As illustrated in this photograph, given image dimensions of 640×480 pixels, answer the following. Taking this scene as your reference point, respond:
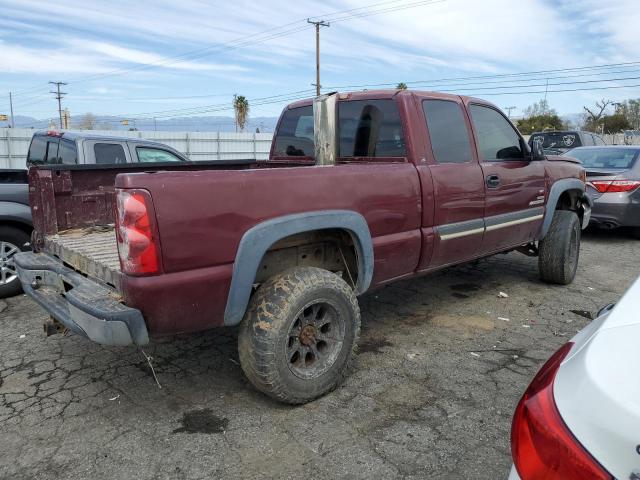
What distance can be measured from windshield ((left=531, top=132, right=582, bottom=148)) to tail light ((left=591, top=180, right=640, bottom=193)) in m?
7.62

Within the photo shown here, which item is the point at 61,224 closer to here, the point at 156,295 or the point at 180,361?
the point at 180,361

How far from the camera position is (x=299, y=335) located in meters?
3.11

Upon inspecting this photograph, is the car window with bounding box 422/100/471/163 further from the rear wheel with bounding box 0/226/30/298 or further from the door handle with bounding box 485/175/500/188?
the rear wheel with bounding box 0/226/30/298

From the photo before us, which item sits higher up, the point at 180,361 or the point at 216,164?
the point at 216,164

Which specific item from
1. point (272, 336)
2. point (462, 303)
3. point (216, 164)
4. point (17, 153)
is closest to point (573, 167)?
point (462, 303)

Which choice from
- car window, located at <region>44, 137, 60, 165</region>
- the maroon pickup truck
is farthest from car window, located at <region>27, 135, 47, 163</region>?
the maroon pickup truck

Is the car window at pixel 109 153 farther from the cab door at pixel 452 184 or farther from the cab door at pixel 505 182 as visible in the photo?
the cab door at pixel 505 182

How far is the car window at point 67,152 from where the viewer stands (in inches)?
260

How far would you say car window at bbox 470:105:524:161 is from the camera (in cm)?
454

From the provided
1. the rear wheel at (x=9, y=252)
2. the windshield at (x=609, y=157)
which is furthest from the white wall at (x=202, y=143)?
the rear wheel at (x=9, y=252)

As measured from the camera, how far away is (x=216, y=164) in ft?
16.3

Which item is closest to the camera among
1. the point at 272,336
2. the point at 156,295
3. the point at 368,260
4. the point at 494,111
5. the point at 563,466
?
the point at 563,466

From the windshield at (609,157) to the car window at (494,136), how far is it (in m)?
4.82

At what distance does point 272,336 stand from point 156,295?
685mm
